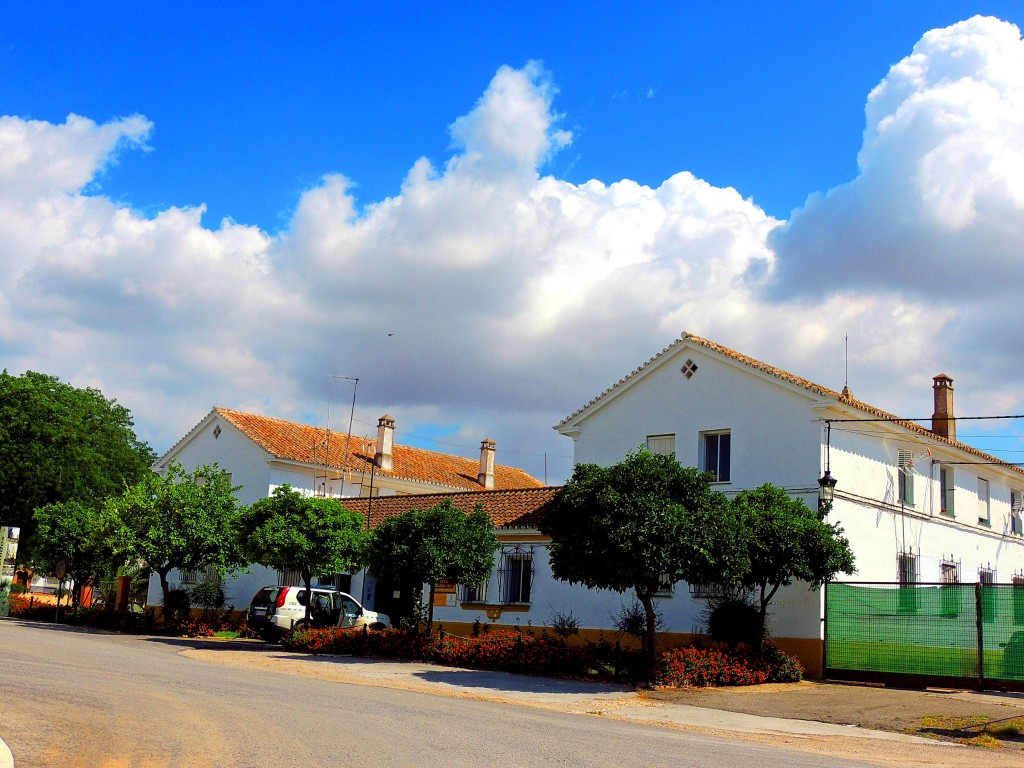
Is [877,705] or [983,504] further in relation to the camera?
[983,504]

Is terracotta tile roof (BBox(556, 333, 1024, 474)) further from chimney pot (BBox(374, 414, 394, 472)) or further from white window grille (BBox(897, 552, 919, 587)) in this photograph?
chimney pot (BBox(374, 414, 394, 472))

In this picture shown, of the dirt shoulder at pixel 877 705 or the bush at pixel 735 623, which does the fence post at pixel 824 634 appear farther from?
the bush at pixel 735 623

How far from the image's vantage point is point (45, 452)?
156 ft

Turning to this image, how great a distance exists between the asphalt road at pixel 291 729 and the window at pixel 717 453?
11.5m

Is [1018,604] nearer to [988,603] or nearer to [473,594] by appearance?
[988,603]

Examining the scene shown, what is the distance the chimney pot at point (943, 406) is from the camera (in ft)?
102

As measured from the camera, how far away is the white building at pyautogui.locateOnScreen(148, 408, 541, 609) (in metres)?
37.8

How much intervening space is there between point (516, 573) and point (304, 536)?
6.05m

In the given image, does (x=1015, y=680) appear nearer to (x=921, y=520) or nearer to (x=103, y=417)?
(x=921, y=520)

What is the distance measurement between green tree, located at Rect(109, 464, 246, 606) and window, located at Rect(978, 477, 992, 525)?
73.6ft

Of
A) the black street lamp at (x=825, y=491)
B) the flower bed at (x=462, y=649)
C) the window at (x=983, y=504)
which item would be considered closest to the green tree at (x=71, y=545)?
the flower bed at (x=462, y=649)

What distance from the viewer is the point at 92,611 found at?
122 feet

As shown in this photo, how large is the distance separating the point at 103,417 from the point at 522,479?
22350mm

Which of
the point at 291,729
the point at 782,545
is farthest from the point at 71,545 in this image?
the point at 291,729
